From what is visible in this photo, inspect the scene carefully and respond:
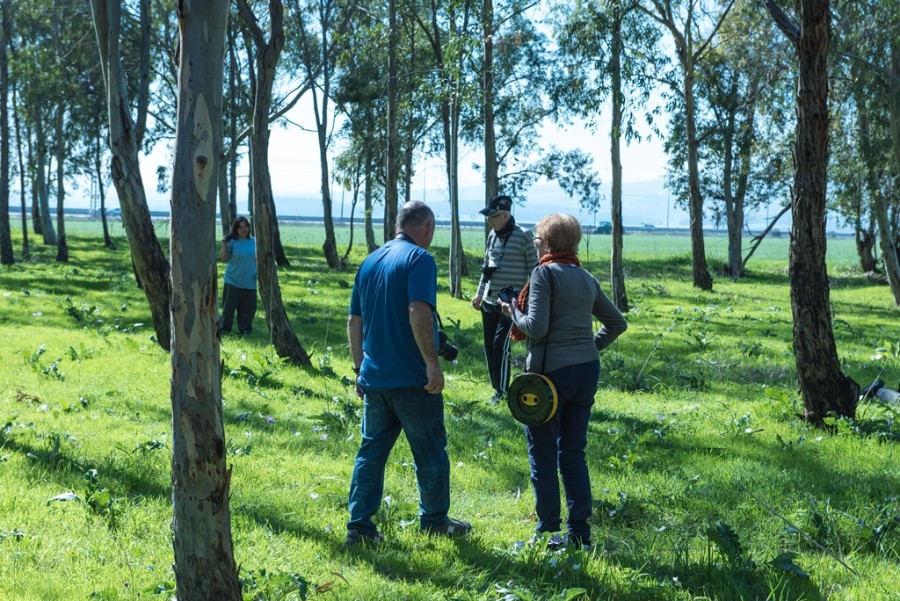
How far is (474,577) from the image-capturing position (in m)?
4.59

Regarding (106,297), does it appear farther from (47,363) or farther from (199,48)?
(199,48)

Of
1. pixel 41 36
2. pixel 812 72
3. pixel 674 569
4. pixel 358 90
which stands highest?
pixel 41 36

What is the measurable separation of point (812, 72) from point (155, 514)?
20.9ft

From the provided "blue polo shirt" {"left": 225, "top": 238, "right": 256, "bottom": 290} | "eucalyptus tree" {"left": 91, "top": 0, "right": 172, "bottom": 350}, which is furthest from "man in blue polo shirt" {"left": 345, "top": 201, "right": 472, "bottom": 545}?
"blue polo shirt" {"left": 225, "top": 238, "right": 256, "bottom": 290}

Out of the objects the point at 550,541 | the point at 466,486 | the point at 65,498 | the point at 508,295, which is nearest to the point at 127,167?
the point at 65,498

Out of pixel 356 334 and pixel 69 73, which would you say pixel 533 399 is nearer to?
pixel 356 334

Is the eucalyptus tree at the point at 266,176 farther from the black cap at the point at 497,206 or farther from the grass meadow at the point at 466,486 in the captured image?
the black cap at the point at 497,206

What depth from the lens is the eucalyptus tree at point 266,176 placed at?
10141mm

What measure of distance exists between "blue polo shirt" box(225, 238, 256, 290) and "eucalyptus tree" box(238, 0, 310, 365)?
6.91 feet

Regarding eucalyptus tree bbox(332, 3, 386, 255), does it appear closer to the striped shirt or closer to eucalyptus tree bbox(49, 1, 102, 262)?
eucalyptus tree bbox(49, 1, 102, 262)

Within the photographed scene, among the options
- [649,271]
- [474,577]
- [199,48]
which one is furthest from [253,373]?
[649,271]

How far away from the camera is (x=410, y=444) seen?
5.06m

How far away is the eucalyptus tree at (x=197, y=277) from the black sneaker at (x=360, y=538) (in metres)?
1.52

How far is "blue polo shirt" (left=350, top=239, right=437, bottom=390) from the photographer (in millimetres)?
4891
